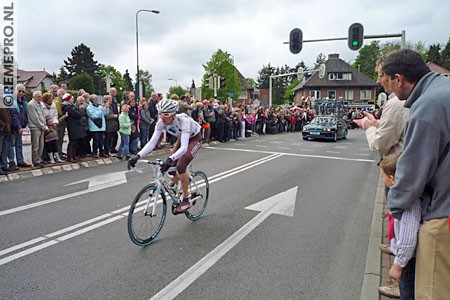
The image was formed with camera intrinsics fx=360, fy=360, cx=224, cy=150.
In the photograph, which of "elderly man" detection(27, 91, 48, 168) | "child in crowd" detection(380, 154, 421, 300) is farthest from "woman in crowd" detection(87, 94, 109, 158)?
"child in crowd" detection(380, 154, 421, 300)

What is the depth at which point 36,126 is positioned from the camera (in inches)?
401

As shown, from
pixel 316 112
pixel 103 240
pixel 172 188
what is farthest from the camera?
pixel 316 112

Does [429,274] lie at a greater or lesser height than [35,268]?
greater

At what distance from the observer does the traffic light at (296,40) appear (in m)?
20.4

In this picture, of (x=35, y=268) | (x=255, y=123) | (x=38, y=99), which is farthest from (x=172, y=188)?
(x=255, y=123)

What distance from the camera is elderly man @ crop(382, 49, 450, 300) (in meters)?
2.06

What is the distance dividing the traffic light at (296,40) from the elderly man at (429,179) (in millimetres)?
19078

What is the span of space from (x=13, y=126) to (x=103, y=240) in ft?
20.1

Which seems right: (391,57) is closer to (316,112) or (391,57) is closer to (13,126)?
(13,126)

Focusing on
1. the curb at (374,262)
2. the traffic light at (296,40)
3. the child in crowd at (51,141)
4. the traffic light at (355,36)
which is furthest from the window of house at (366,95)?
the curb at (374,262)

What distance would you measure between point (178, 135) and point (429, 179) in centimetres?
417

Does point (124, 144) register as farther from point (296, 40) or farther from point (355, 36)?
point (296, 40)

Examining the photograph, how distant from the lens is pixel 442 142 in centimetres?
206

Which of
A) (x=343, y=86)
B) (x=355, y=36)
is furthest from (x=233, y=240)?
(x=343, y=86)
